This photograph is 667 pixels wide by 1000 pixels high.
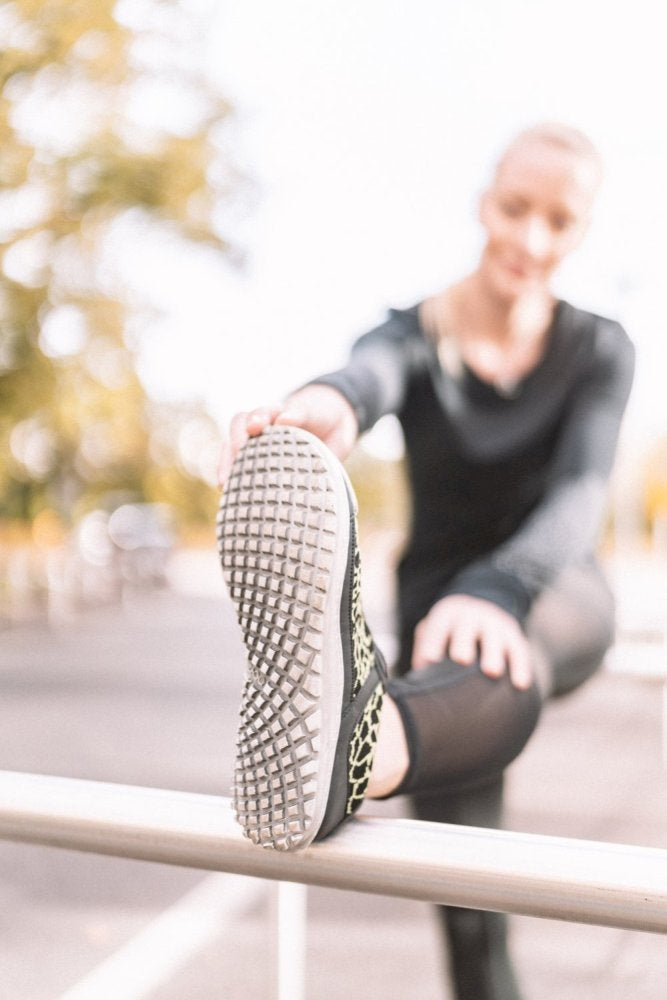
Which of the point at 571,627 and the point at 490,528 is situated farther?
the point at 490,528

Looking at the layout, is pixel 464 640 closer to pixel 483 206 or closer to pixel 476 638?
pixel 476 638

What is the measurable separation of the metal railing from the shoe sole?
0.03 m

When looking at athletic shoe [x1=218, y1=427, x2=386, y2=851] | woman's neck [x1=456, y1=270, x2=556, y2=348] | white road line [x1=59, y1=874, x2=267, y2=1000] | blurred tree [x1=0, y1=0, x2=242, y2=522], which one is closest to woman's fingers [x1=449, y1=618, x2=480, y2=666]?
athletic shoe [x1=218, y1=427, x2=386, y2=851]

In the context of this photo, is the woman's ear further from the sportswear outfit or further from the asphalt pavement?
the asphalt pavement

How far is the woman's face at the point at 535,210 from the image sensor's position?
125 cm

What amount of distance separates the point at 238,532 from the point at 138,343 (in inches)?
375

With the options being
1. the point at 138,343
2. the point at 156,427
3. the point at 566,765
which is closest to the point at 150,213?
the point at 138,343

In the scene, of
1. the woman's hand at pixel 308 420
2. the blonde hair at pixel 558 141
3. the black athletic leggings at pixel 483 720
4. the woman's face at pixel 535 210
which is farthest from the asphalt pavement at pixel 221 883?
the blonde hair at pixel 558 141

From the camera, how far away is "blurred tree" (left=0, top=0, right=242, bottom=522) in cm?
620

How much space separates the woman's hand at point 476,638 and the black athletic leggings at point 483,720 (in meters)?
0.01

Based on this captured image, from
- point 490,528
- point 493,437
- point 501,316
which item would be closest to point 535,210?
point 501,316

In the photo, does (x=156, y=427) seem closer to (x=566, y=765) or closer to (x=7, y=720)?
(x=7, y=720)

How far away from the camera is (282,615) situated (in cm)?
75

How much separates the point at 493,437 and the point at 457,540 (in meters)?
0.15
